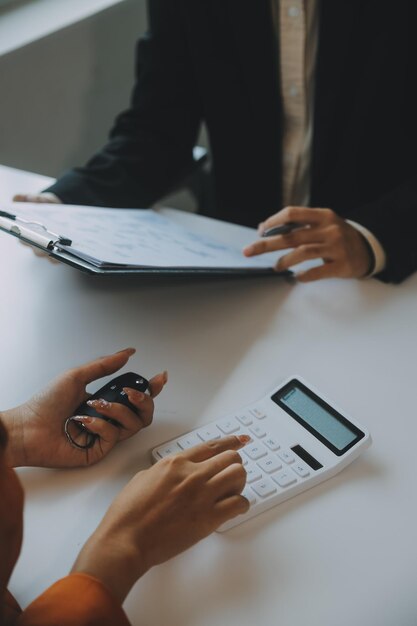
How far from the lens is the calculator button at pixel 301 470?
0.63 metres

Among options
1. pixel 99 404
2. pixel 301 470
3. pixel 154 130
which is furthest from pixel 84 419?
pixel 154 130

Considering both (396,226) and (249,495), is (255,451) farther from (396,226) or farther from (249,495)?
(396,226)

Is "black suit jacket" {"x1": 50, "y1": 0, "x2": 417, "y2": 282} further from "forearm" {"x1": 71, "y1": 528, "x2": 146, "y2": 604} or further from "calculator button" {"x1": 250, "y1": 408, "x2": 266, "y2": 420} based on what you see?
"forearm" {"x1": 71, "y1": 528, "x2": 146, "y2": 604}

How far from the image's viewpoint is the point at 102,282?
985 millimetres

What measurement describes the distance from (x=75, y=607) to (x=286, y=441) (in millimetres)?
271

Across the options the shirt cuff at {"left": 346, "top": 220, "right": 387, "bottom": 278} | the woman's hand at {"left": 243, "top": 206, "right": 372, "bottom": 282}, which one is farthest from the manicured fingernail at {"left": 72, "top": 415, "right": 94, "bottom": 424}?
the shirt cuff at {"left": 346, "top": 220, "right": 387, "bottom": 278}

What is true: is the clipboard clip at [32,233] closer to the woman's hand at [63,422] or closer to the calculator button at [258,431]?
the woman's hand at [63,422]

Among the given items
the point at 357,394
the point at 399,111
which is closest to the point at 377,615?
the point at 357,394

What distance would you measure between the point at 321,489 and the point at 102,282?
505 mm

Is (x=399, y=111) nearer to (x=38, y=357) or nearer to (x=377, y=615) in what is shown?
(x=38, y=357)

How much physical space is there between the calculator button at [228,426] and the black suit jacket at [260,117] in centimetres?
37

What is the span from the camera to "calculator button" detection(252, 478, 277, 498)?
24.4 inches

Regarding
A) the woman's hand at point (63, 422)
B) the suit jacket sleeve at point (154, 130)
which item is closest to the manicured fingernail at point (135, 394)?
the woman's hand at point (63, 422)

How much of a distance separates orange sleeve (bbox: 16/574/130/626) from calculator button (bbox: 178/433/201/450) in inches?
7.3
